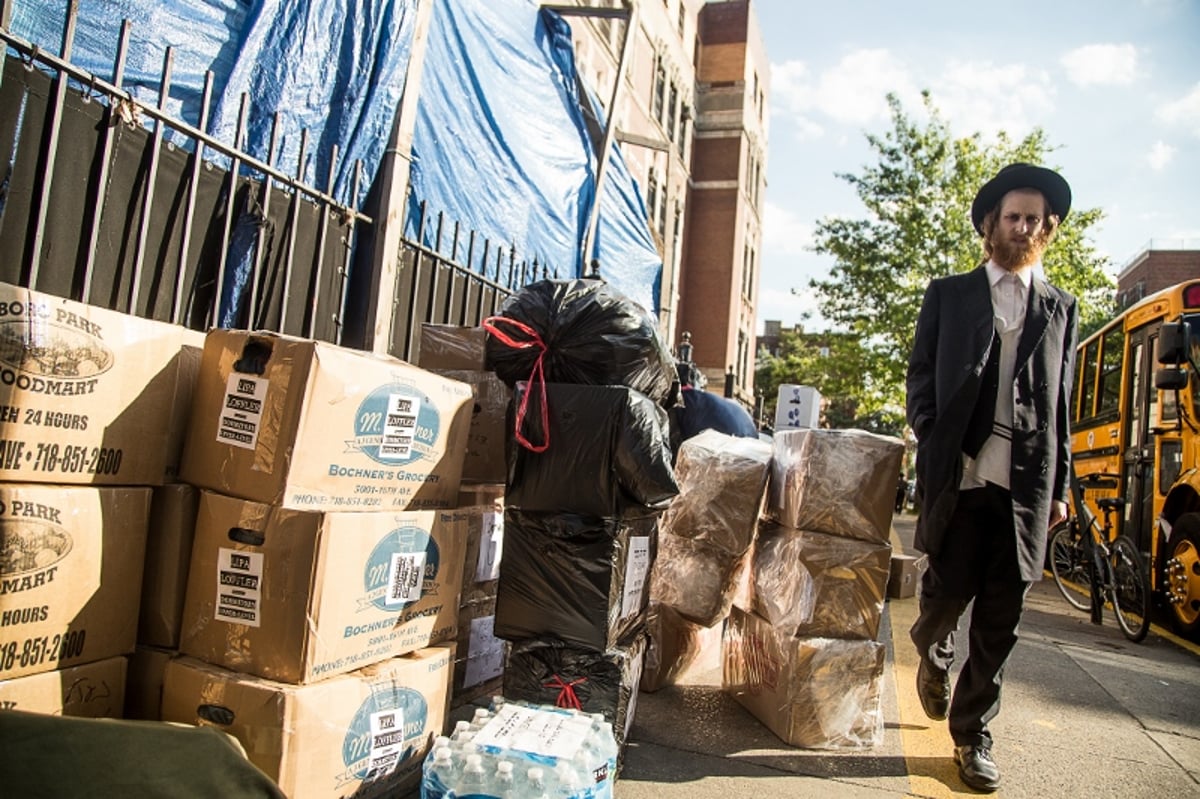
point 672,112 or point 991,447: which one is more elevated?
point 672,112

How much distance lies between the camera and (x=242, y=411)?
2145mm

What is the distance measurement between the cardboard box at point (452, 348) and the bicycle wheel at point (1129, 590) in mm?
5645

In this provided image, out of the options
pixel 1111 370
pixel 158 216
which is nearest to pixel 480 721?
pixel 158 216

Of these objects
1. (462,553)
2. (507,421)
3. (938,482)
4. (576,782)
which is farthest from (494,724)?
(938,482)

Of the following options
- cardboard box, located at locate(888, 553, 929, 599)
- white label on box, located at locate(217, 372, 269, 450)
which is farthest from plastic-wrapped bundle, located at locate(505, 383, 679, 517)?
cardboard box, located at locate(888, 553, 929, 599)

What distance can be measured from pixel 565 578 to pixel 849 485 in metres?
1.26

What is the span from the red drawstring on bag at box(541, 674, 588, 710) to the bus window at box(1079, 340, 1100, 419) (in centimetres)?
903

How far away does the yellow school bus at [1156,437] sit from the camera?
591cm

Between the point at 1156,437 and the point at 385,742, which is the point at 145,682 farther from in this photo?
the point at 1156,437

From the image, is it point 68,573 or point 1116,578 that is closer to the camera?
point 68,573

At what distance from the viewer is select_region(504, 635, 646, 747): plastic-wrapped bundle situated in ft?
8.30

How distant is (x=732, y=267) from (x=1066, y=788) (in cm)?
2590

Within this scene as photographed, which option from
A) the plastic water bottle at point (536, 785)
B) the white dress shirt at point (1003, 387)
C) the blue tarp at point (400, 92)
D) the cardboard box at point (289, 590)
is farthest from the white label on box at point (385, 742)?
the blue tarp at point (400, 92)

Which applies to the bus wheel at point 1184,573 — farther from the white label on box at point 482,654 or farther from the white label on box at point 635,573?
the white label on box at point 482,654
